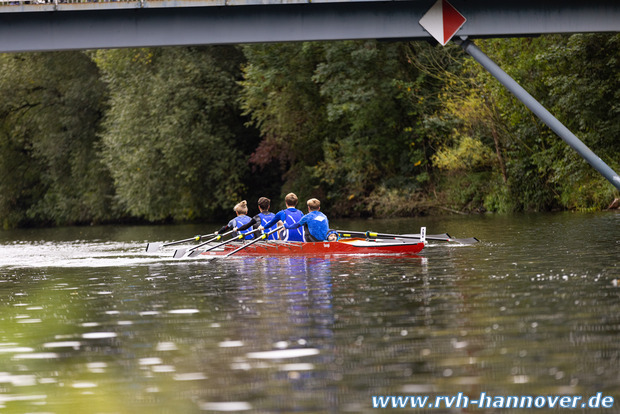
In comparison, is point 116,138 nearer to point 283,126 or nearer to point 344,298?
point 283,126

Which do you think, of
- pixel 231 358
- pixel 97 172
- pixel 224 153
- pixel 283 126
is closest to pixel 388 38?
pixel 231 358

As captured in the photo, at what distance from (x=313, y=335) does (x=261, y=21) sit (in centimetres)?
1277

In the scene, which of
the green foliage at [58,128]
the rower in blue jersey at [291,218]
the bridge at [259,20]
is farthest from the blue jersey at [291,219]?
the green foliage at [58,128]

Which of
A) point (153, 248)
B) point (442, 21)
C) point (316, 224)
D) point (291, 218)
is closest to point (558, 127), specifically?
point (442, 21)

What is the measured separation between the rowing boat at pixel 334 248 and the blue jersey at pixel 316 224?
23 cm

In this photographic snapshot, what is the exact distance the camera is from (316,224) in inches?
768

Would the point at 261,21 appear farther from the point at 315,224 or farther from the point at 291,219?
the point at 315,224

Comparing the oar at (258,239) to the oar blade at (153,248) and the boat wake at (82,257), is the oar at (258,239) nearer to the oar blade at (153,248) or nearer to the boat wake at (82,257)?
the boat wake at (82,257)

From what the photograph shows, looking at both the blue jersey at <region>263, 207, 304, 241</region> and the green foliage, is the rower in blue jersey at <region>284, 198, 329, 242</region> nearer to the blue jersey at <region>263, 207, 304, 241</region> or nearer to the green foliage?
the blue jersey at <region>263, 207, 304, 241</region>

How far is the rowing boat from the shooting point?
61.9 ft

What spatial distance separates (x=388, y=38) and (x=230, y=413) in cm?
1525

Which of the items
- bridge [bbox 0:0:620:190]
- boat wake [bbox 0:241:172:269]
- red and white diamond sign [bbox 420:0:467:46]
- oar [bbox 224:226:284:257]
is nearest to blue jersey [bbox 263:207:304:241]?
oar [bbox 224:226:284:257]

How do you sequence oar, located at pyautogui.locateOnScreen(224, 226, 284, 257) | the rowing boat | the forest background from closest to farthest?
1. the rowing boat
2. oar, located at pyautogui.locateOnScreen(224, 226, 284, 257)
3. the forest background

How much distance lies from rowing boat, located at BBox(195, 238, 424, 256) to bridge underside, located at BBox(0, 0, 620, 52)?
4.62 m
